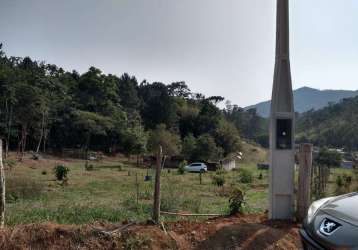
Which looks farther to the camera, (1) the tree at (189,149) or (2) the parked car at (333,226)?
(1) the tree at (189,149)

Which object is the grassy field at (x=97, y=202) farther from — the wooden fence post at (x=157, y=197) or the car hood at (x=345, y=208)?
the car hood at (x=345, y=208)

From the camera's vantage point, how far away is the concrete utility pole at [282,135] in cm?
564

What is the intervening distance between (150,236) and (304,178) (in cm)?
228

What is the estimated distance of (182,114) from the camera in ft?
203

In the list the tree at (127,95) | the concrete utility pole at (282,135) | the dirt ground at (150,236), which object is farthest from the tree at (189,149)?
the dirt ground at (150,236)

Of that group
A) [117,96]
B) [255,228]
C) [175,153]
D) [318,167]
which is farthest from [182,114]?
[255,228]

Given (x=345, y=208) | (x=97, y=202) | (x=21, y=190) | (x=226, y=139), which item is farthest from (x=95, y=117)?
(x=345, y=208)

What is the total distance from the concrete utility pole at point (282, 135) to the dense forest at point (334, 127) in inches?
2312

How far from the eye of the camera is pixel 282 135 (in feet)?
18.7

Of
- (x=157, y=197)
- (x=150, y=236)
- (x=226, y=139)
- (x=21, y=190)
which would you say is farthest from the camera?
(x=226, y=139)

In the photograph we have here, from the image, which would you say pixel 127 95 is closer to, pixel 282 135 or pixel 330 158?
pixel 330 158

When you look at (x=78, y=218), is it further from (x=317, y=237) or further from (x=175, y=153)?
(x=175, y=153)

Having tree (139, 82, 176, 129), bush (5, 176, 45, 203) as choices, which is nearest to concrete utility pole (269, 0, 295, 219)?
bush (5, 176, 45, 203)

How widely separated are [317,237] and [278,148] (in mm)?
2812
